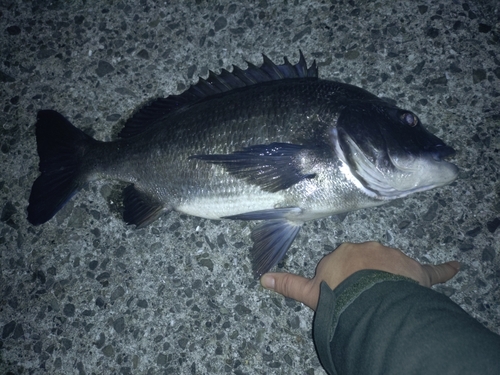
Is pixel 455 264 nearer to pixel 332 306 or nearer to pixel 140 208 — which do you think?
pixel 332 306

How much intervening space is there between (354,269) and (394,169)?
0.57 m

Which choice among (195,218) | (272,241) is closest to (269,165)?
(272,241)

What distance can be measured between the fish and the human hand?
0.57ft

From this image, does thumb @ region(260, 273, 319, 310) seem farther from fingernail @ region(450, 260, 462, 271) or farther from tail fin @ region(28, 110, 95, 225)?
tail fin @ region(28, 110, 95, 225)

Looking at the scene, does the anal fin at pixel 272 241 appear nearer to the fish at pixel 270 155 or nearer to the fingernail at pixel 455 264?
the fish at pixel 270 155

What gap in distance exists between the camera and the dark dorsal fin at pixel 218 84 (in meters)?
2.22

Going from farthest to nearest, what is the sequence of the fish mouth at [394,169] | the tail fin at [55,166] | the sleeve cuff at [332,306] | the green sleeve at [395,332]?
1. the tail fin at [55,166]
2. the fish mouth at [394,169]
3. the sleeve cuff at [332,306]
4. the green sleeve at [395,332]

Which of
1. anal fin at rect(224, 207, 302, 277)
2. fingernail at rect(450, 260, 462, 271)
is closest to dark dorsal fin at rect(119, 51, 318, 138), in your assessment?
anal fin at rect(224, 207, 302, 277)

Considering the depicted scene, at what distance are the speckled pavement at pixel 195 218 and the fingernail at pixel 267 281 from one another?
0.12 meters

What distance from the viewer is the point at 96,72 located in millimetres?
2756

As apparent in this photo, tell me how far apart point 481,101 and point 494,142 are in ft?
0.94

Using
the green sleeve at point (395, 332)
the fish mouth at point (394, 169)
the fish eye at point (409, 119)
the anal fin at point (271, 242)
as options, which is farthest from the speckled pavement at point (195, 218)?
the green sleeve at point (395, 332)

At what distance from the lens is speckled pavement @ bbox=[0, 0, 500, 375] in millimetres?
2271

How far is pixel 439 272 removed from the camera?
209 cm
